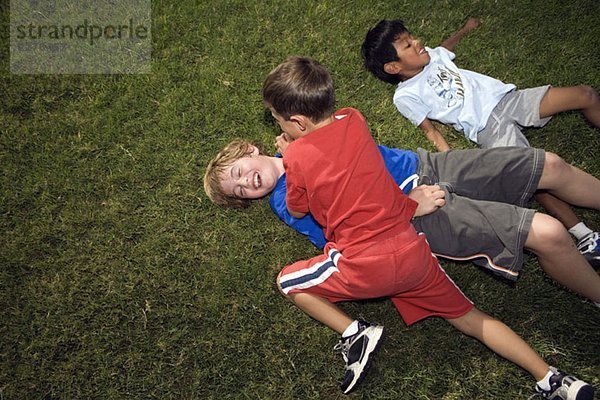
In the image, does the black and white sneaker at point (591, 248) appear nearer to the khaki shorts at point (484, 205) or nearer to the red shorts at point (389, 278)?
the khaki shorts at point (484, 205)

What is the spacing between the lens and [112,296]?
3.28 meters

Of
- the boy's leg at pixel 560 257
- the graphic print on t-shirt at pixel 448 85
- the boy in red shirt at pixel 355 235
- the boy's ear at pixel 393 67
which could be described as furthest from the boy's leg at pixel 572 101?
the boy in red shirt at pixel 355 235

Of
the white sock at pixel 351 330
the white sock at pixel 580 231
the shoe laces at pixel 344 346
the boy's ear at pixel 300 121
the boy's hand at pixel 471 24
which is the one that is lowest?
the shoe laces at pixel 344 346

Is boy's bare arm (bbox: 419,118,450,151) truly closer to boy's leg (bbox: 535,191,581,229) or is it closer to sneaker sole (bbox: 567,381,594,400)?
boy's leg (bbox: 535,191,581,229)

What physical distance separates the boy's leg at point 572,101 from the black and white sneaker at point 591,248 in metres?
0.84

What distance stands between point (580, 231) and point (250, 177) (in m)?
1.95

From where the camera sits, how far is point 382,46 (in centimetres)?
378

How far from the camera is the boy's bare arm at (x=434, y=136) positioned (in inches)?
143

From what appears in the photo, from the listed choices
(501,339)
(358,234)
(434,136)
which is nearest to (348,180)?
(358,234)

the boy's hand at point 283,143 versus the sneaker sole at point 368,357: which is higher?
the boy's hand at point 283,143

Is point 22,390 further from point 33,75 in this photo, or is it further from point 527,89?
point 527,89

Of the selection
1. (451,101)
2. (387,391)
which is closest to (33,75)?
(451,101)

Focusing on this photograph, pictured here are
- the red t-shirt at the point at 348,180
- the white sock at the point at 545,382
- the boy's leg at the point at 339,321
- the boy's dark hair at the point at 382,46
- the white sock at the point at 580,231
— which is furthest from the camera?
the boy's dark hair at the point at 382,46

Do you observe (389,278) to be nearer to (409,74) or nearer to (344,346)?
(344,346)
